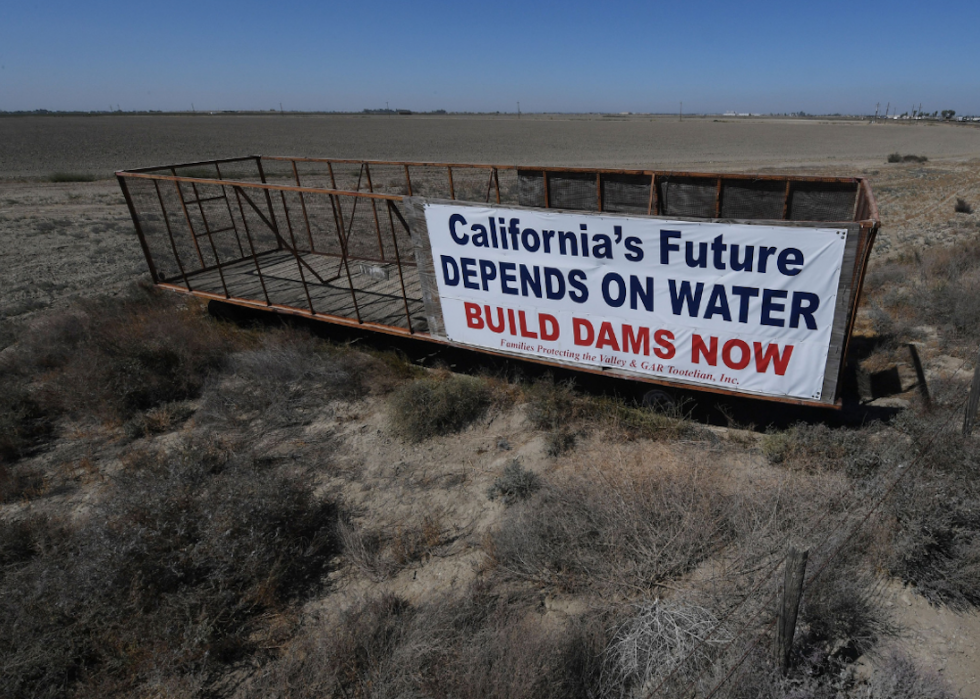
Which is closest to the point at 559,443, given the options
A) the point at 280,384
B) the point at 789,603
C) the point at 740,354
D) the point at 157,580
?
the point at 740,354

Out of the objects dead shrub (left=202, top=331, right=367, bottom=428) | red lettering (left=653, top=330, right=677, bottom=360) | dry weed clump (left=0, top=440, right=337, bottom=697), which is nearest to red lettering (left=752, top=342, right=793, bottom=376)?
red lettering (left=653, top=330, right=677, bottom=360)

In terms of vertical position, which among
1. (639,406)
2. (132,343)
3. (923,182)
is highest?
(132,343)

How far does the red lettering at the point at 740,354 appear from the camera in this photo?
18.1 ft

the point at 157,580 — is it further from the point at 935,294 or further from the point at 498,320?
the point at 935,294

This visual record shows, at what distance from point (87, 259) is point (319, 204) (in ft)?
31.3

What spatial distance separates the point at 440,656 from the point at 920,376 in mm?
6602

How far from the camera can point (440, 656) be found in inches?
138

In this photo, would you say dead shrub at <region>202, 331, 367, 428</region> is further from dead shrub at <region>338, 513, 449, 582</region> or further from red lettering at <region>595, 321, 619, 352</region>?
red lettering at <region>595, 321, 619, 352</region>

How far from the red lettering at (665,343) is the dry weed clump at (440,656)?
10.0ft

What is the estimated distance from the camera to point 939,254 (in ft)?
35.4

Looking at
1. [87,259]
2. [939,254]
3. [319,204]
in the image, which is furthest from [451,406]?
[319,204]

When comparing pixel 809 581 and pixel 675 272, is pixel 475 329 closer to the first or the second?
pixel 675 272

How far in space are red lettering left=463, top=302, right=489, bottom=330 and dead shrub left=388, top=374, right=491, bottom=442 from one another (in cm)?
74

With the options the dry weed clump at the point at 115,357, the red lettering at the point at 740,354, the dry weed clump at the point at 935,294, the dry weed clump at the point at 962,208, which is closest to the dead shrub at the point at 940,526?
the red lettering at the point at 740,354
